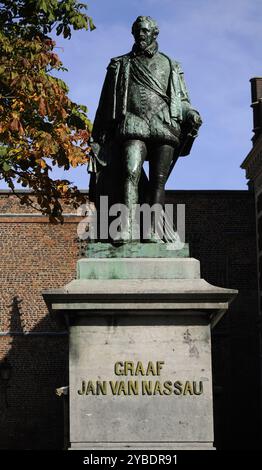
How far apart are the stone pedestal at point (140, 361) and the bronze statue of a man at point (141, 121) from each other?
1152 mm

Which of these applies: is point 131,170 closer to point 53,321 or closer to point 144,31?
point 144,31

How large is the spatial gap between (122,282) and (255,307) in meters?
20.1

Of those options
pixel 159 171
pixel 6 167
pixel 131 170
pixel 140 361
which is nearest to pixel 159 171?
pixel 159 171

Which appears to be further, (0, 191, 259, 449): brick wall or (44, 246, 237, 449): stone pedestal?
(0, 191, 259, 449): brick wall

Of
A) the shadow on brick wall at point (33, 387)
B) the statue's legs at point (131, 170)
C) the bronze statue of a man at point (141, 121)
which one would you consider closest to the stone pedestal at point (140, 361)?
the statue's legs at point (131, 170)

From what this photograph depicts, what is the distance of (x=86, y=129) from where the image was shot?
1580 centimetres

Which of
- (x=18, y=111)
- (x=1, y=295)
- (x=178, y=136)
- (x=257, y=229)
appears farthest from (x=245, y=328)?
(x=178, y=136)

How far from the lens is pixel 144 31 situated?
8.53m

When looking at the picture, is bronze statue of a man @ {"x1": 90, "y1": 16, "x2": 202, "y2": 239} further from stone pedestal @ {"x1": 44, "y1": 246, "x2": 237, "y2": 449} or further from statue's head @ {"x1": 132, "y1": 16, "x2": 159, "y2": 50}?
stone pedestal @ {"x1": 44, "y1": 246, "x2": 237, "y2": 449}

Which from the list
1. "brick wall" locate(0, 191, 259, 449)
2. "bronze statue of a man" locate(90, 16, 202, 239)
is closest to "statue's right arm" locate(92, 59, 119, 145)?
"bronze statue of a man" locate(90, 16, 202, 239)

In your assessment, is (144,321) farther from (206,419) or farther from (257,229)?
(257,229)

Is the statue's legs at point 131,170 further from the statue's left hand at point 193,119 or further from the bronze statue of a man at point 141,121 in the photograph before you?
the statue's left hand at point 193,119

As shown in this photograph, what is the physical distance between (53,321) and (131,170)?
1845cm

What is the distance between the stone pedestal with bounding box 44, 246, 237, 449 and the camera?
7391 millimetres
